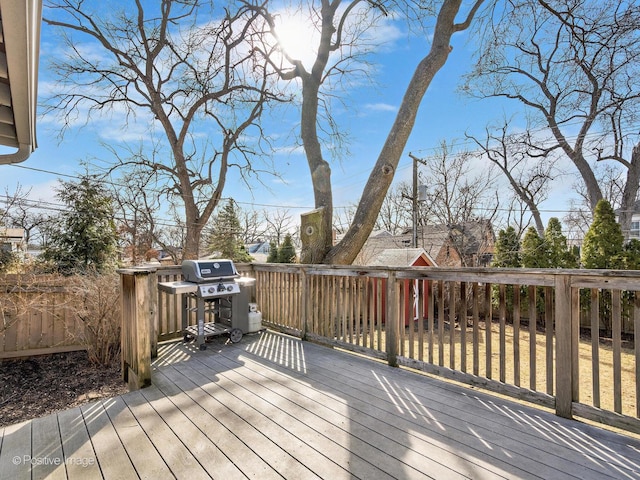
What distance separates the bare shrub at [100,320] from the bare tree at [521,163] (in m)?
14.0

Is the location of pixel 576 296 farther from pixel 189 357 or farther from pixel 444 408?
pixel 189 357

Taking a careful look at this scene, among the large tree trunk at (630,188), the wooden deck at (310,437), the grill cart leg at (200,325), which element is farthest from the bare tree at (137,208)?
the large tree trunk at (630,188)

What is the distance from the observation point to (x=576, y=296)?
7.47ft

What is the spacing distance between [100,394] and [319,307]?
2.53m

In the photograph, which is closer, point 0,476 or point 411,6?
point 0,476

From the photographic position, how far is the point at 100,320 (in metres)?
4.02

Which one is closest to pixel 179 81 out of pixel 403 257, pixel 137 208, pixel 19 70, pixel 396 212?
pixel 137 208

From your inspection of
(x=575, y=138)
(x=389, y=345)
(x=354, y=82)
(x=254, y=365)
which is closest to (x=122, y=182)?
(x=354, y=82)

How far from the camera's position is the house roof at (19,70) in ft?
4.69

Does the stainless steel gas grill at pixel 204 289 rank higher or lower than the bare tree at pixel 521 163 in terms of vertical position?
lower

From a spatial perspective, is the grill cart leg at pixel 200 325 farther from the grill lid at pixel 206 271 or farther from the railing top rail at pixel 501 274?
the railing top rail at pixel 501 274

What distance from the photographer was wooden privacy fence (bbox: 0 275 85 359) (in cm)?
416

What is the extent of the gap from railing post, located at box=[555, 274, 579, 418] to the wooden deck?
144 millimetres

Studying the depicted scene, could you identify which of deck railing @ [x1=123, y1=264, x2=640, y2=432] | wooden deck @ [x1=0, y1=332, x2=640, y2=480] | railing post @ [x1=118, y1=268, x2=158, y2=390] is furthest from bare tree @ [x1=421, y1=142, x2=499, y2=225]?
railing post @ [x1=118, y1=268, x2=158, y2=390]
